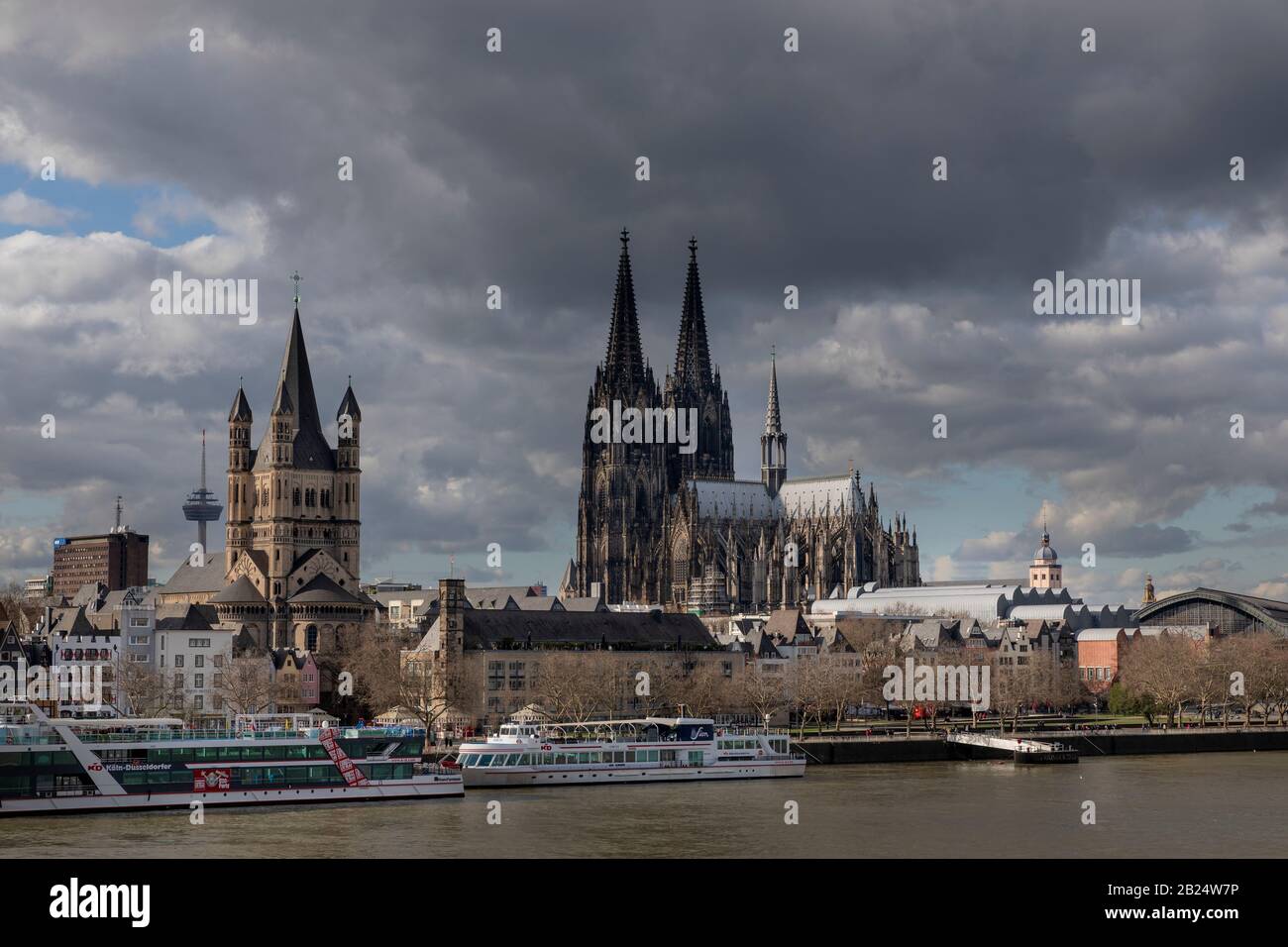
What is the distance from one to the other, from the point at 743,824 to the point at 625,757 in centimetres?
2208

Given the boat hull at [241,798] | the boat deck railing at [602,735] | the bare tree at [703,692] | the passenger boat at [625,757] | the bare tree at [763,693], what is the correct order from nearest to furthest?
the boat hull at [241,798] < the passenger boat at [625,757] < the boat deck railing at [602,735] < the bare tree at [703,692] < the bare tree at [763,693]

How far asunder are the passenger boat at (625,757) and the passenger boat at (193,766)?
5.06 meters

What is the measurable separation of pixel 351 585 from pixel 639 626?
92.0 ft

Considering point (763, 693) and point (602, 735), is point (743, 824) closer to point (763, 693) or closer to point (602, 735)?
point (602, 735)

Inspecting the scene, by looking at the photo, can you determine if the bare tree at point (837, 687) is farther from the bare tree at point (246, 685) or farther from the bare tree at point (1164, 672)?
the bare tree at point (246, 685)

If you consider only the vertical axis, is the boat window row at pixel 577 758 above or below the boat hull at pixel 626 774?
above

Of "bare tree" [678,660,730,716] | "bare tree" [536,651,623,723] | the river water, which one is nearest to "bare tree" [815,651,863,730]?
"bare tree" [678,660,730,716]

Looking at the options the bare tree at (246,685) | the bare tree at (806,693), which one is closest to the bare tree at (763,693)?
the bare tree at (806,693)

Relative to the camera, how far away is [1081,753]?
109m

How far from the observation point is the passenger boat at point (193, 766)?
66.9m

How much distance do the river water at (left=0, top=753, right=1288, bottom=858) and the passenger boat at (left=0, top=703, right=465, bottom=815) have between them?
120 cm

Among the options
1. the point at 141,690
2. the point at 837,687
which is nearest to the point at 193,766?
the point at 141,690
